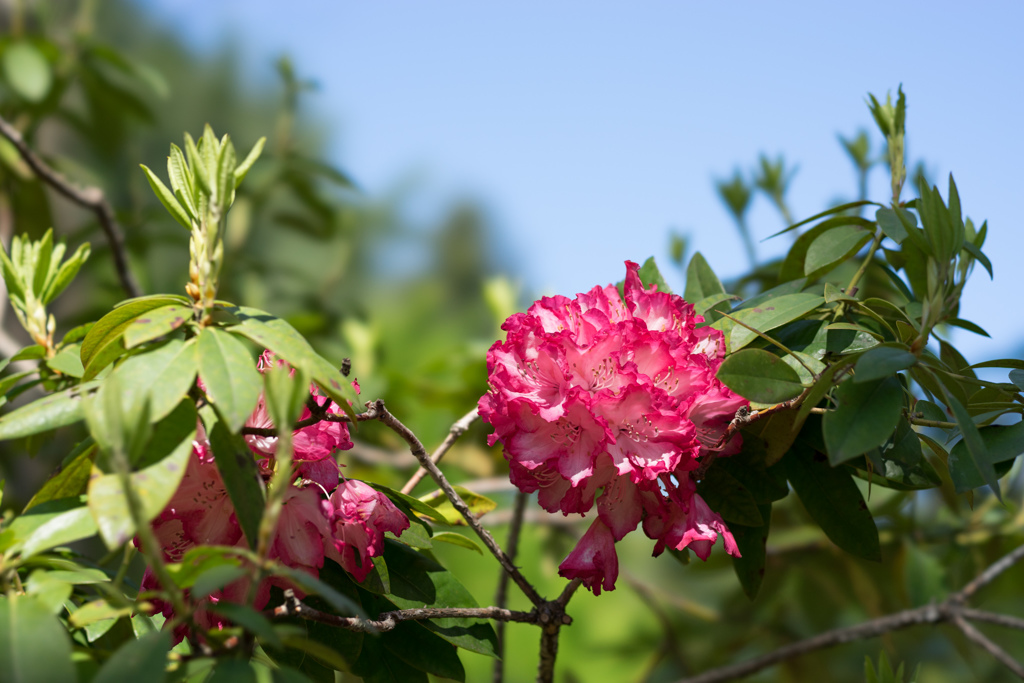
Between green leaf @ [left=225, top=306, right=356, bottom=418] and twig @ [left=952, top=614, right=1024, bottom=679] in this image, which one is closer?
green leaf @ [left=225, top=306, right=356, bottom=418]

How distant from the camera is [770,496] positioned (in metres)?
0.65

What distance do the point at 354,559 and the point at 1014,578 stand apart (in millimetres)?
1667

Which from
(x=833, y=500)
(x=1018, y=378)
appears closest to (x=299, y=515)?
(x=833, y=500)

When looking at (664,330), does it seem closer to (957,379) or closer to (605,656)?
(957,379)

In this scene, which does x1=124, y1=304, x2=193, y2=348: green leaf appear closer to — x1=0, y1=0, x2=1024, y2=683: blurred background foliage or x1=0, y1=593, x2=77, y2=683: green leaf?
x1=0, y1=593, x2=77, y2=683: green leaf

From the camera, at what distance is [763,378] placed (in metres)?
0.57

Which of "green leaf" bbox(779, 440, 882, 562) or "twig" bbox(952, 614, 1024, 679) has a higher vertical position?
"green leaf" bbox(779, 440, 882, 562)

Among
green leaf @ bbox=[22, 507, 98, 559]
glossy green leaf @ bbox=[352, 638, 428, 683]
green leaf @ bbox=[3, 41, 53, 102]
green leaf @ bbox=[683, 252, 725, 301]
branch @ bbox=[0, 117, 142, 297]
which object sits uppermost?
green leaf @ bbox=[3, 41, 53, 102]

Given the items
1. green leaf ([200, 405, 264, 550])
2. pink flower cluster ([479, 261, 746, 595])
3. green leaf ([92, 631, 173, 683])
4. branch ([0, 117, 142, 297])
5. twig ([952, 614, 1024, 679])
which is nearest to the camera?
green leaf ([92, 631, 173, 683])

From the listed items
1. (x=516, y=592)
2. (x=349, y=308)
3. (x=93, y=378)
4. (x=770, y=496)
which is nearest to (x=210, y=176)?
(x=93, y=378)

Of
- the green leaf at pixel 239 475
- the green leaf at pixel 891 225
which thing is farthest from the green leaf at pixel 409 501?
the green leaf at pixel 891 225

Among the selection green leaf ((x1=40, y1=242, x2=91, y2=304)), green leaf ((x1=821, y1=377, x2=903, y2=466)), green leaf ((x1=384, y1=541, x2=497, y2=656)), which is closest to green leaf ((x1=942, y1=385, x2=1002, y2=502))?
green leaf ((x1=821, y1=377, x2=903, y2=466))

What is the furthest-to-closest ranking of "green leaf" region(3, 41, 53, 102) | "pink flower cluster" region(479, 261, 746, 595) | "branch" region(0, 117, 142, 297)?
"green leaf" region(3, 41, 53, 102) < "branch" region(0, 117, 142, 297) < "pink flower cluster" region(479, 261, 746, 595)

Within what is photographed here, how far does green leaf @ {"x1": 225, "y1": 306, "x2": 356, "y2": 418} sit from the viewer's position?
489 mm
